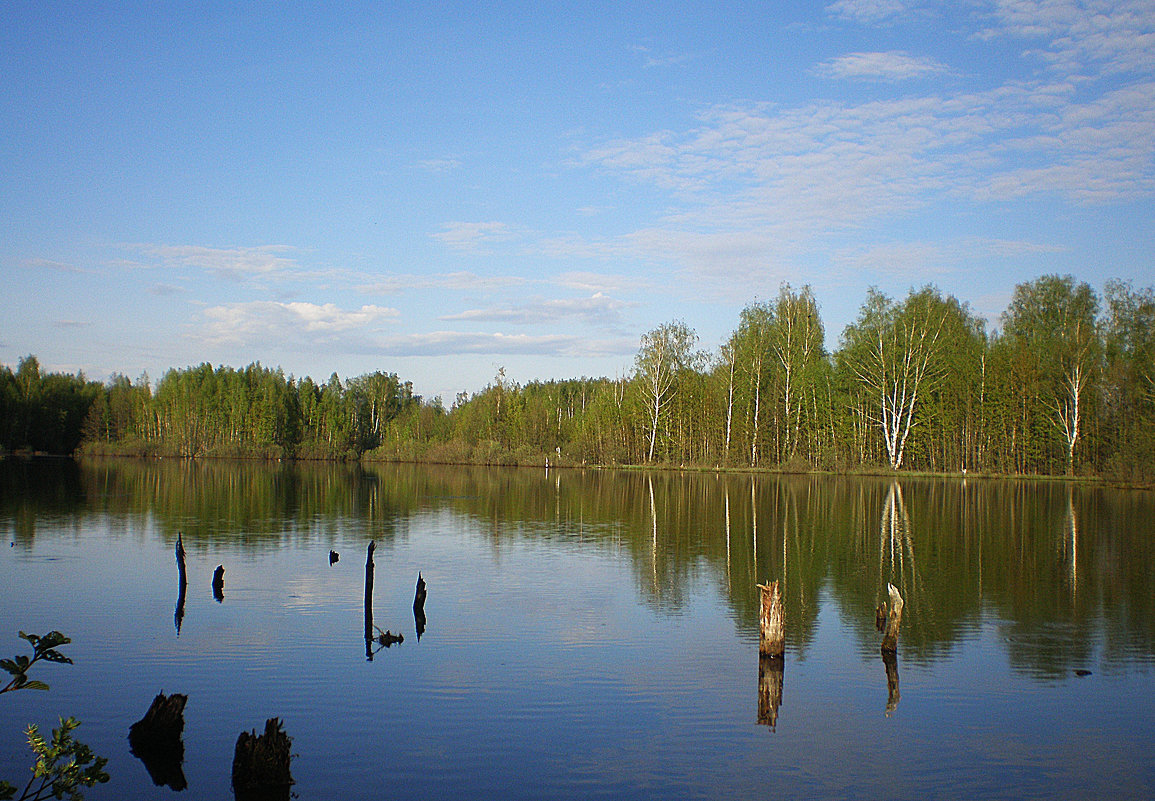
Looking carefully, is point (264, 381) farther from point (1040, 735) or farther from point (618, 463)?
point (1040, 735)

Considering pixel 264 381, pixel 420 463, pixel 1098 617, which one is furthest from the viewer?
pixel 264 381

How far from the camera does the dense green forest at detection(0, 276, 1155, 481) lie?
194 ft

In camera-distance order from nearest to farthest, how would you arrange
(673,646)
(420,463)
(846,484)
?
(673,646) < (846,484) < (420,463)

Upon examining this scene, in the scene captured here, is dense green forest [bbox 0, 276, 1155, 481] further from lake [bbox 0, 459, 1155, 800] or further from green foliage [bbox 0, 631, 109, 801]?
green foliage [bbox 0, 631, 109, 801]

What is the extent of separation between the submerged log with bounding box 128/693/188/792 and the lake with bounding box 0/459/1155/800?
6.5 inches

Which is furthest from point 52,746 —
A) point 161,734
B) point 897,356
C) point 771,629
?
point 897,356

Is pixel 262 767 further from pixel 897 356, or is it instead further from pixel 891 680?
pixel 897 356

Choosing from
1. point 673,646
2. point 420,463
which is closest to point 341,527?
point 673,646

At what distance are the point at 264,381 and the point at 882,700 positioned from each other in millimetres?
109567

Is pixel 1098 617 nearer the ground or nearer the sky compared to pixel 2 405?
nearer the ground

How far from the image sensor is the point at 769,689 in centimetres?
1217

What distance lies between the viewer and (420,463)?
338 ft

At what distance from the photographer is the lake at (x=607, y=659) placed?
9352mm

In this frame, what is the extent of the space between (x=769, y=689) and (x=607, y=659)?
269 centimetres
